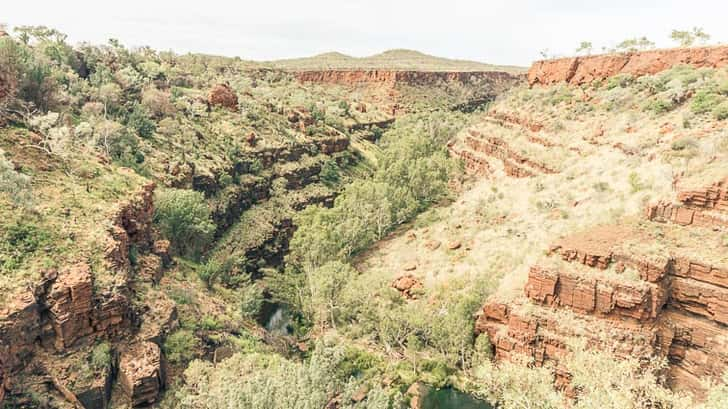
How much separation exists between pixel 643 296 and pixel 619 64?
4230 cm

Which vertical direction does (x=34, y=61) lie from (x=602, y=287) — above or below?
above

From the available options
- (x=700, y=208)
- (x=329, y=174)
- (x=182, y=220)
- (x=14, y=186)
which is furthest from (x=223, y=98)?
(x=700, y=208)

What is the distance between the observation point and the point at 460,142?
2869 inches

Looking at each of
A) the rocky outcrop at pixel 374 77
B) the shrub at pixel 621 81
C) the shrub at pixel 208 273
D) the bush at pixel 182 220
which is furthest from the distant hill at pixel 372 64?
the shrub at pixel 208 273

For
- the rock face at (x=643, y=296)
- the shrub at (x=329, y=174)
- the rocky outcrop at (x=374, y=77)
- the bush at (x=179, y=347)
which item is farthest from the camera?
the rocky outcrop at (x=374, y=77)

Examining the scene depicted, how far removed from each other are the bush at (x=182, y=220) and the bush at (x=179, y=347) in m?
16.3

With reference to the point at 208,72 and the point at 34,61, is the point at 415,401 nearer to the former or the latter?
the point at 34,61

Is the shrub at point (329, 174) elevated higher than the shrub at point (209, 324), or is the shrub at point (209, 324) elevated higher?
the shrub at point (329, 174)

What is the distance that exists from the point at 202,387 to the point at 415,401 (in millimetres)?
14445

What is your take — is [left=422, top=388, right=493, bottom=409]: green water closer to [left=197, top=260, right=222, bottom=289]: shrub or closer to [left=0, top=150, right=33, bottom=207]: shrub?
[left=197, top=260, right=222, bottom=289]: shrub

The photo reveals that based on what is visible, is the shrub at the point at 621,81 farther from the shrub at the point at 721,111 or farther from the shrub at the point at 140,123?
the shrub at the point at 140,123

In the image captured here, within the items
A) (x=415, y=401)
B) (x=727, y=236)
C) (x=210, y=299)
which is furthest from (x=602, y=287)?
(x=210, y=299)

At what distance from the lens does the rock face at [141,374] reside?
2023 cm

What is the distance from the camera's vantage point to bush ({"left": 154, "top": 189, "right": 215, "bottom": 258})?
127 ft
